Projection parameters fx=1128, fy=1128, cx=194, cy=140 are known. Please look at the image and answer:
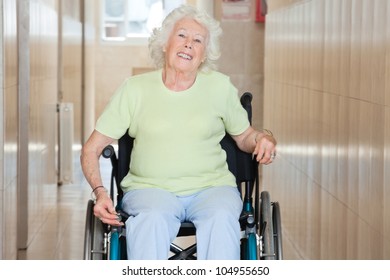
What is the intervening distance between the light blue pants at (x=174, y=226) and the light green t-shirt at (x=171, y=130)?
0.11m

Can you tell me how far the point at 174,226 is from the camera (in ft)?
12.0

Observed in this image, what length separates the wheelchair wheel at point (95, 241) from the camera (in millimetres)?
3629

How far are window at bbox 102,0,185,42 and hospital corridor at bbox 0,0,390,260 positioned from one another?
729cm

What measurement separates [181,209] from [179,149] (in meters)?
0.21

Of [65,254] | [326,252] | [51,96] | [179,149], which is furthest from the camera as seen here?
[51,96]

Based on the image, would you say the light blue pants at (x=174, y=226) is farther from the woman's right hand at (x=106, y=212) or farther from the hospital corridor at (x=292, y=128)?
the hospital corridor at (x=292, y=128)

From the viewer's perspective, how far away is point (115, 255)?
3.58 m

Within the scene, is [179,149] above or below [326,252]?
above

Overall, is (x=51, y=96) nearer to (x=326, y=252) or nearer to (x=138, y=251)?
(x=326, y=252)

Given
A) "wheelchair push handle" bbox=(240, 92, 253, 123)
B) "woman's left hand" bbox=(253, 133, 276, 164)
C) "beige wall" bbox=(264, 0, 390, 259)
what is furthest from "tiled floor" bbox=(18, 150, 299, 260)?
"woman's left hand" bbox=(253, 133, 276, 164)

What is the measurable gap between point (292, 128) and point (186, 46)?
277 centimetres

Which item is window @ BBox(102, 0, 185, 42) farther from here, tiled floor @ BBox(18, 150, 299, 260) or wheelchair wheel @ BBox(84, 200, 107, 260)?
wheelchair wheel @ BBox(84, 200, 107, 260)

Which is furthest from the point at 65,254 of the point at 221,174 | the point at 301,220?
the point at 221,174

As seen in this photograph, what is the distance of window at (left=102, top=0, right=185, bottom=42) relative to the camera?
17562 millimetres
